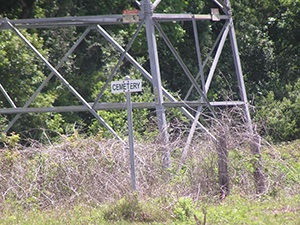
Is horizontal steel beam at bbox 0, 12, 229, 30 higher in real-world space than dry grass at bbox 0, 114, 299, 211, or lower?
higher

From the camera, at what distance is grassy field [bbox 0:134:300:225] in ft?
39.2

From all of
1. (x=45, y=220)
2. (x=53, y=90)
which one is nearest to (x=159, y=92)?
(x=45, y=220)

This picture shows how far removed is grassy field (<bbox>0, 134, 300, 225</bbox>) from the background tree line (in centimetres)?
493

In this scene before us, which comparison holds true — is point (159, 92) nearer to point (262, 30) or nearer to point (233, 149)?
point (233, 149)

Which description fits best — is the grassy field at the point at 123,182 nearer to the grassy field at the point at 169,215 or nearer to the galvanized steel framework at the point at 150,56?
the grassy field at the point at 169,215

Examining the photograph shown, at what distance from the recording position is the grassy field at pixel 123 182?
11.9m

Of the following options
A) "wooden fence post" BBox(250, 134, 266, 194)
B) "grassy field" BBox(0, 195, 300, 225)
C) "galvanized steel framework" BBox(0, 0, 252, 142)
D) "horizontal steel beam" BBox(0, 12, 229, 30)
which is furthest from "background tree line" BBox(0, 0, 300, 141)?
"grassy field" BBox(0, 195, 300, 225)

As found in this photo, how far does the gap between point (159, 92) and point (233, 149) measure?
2090mm

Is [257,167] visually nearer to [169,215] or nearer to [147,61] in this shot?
[169,215]

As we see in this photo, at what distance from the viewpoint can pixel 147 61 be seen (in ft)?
98.6

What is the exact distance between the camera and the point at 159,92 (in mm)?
14789

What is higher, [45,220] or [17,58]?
[17,58]

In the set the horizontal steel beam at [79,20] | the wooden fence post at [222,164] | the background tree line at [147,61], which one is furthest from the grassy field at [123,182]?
the background tree line at [147,61]

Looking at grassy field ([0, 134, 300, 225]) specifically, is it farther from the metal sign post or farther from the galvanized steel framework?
the galvanized steel framework
